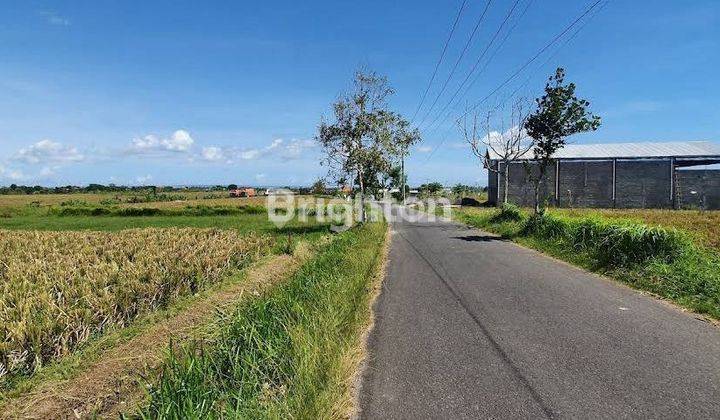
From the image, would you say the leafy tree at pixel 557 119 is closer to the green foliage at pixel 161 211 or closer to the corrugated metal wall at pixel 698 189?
the corrugated metal wall at pixel 698 189

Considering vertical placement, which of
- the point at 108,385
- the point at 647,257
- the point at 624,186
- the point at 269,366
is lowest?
the point at 108,385

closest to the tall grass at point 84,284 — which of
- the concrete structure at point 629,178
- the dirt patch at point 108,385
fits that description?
the dirt patch at point 108,385

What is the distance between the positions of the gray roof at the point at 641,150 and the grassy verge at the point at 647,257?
3070 cm

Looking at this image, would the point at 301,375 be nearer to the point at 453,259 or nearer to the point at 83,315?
the point at 83,315

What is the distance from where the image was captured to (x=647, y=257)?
34.5 ft

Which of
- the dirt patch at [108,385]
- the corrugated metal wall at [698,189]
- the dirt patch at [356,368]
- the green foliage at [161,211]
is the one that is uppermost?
the corrugated metal wall at [698,189]

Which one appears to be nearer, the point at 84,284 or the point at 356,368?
the point at 356,368

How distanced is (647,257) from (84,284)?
40.7 ft

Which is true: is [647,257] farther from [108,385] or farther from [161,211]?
[161,211]

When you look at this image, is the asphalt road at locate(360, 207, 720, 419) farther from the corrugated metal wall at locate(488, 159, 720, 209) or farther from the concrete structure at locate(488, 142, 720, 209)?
the corrugated metal wall at locate(488, 159, 720, 209)

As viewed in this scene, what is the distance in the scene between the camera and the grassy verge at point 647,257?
8352 millimetres

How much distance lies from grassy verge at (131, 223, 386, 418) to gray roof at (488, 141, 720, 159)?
4115 centimetres

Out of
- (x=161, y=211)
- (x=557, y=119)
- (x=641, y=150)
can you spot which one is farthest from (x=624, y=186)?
(x=161, y=211)

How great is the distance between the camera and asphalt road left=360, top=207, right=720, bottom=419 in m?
4.26
